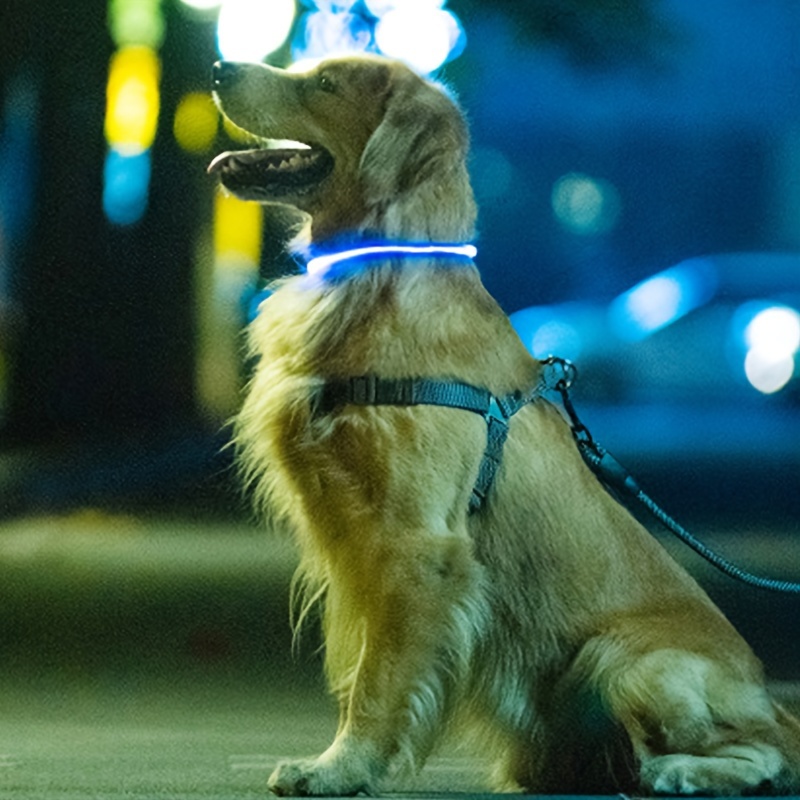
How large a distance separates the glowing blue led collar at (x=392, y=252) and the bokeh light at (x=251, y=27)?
8.99 m

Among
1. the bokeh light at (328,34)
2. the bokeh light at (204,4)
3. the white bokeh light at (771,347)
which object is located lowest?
the white bokeh light at (771,347)

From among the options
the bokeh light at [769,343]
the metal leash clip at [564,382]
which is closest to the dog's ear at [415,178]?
the metal leash clip at [564,382]

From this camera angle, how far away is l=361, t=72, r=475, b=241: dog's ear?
15.6 feet

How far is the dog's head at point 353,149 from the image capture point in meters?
4.78

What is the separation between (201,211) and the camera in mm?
21109

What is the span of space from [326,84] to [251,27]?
887cm

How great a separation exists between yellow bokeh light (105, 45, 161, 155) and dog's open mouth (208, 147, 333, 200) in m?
12.9

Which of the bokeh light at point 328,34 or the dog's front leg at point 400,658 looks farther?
the bokeh light at point 328,34

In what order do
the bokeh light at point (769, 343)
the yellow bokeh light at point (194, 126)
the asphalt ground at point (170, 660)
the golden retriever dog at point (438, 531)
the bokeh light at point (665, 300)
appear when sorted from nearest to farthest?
the golden retriever dog at point (438, 531), the asphalt ground at point (170, 660), the bokeh light at point (665, 300), the bokeh light at point (769, 343), the yellow bokeh light at point (194, 126)

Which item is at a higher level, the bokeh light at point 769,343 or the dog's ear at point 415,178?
the dog's ear at point 415,178

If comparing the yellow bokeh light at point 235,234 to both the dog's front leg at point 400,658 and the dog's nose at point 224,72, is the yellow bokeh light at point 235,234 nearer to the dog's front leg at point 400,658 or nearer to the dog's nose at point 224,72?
the dog's nose at point 224,72

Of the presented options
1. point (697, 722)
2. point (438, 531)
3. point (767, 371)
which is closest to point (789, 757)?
point (697, 722)

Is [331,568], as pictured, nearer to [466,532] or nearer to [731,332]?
[466,532]

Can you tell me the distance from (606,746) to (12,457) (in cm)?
1493
